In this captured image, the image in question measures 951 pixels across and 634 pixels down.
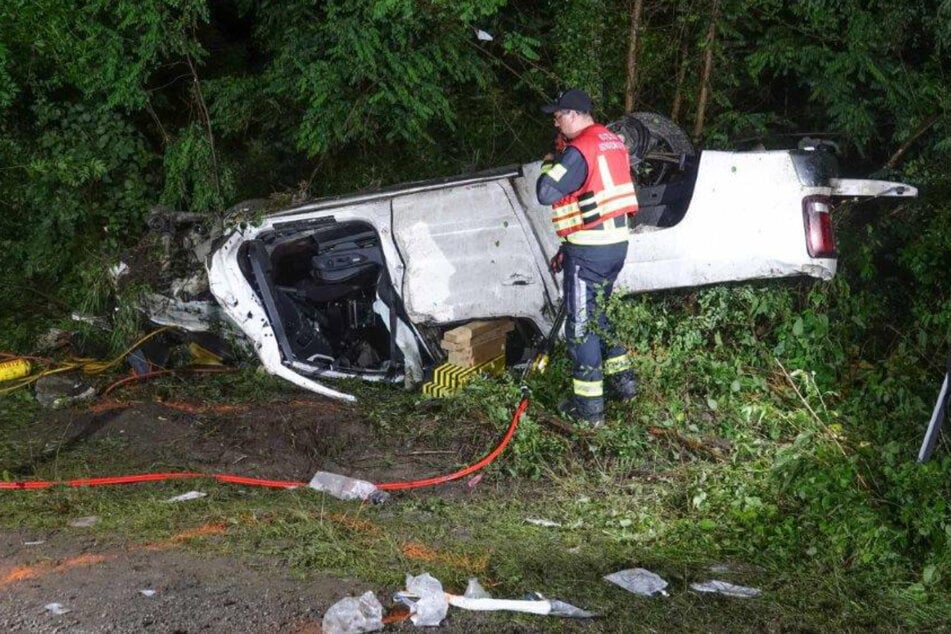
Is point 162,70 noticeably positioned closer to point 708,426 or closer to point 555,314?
point 555,314

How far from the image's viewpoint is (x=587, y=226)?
5.08m

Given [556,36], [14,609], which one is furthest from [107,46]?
[14,609]

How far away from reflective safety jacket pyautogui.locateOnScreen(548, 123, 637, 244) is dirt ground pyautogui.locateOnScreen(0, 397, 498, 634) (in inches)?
58.3

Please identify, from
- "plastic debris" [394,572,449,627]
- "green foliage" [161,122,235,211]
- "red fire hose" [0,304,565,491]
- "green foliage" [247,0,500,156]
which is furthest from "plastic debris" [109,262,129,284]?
"plastic debris" [394,572,449,627]

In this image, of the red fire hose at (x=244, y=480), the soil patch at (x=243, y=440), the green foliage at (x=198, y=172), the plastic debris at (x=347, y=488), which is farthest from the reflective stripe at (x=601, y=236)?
the green foliage at (x=198, y=172)

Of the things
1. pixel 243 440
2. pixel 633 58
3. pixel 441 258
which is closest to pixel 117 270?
pixel 243 440

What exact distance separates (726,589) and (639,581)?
324 millimetres

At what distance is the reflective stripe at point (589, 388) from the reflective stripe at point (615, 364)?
0.19 m

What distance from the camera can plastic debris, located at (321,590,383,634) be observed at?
3.08m

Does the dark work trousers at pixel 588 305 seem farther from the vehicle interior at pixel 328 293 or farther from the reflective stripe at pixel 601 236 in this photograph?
the vehicle interior at pixel 328 293

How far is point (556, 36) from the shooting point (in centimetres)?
781

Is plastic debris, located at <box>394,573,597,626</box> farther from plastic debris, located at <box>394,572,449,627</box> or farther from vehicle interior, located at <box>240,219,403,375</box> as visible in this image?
vehicle interior, located at <box>240,219,403,375</box>

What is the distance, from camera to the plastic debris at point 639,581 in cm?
348

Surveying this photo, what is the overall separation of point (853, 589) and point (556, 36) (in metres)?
5.49
